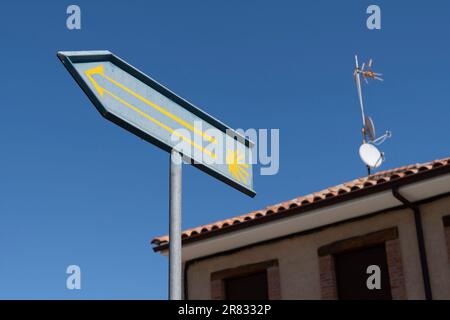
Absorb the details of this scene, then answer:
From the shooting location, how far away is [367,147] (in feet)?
47.9

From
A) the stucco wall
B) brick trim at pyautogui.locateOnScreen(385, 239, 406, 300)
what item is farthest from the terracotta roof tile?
brick trim at pyautogui.locateOnScreen(385, 239, 406, 300)

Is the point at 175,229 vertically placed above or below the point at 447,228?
below

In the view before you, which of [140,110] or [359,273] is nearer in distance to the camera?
[140,110]

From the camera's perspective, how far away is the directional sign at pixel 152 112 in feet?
9.70

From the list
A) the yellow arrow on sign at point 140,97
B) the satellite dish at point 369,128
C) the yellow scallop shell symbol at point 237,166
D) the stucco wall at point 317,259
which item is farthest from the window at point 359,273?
the yellow arrow on sign at point 140,97

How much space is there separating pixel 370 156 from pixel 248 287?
3.98 metres

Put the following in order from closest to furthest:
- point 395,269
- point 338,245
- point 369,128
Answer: point 395,269, point 338,245, point 369,128

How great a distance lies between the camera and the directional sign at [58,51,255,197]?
2.96m

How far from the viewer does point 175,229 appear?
2756 millimetres

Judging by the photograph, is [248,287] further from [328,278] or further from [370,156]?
[370,156]

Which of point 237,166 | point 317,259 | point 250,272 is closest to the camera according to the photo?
point 237,166

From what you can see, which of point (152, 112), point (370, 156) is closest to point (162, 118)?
point (152, 112)

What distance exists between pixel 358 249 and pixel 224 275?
3142 mm
